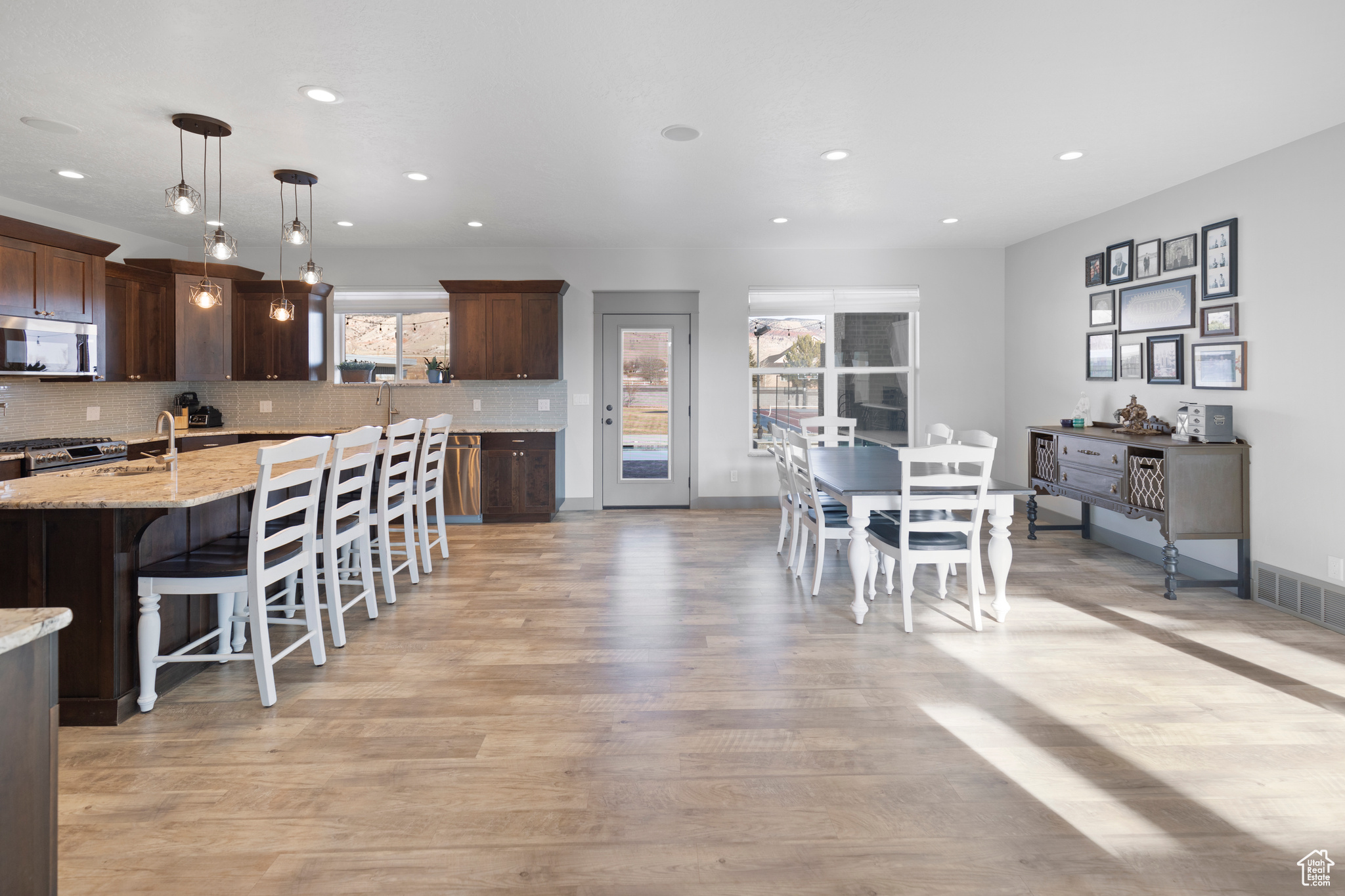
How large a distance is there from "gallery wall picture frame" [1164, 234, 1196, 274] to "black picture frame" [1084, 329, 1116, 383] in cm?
67

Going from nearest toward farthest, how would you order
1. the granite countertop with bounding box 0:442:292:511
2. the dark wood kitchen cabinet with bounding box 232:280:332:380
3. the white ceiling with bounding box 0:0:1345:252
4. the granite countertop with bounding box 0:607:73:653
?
the granite countertop with bounding box 0:607:73:653
the granite countertop with bounding box 0:442:292:511
the white ceiling with bounding box 0:0:1345:252
the dark wood kitchen cabinet with bounding box 232:280:332:380

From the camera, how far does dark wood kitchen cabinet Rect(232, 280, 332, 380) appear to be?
257 inches

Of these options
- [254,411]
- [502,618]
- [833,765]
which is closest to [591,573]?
[502,618]

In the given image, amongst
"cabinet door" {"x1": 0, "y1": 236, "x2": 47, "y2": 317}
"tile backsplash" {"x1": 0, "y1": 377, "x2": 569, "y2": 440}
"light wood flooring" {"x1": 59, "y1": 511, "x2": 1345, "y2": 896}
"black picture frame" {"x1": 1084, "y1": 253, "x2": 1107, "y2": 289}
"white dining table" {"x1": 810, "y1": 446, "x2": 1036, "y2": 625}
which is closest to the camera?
"light wood flooring" {"x1": 59, "y1": 511, "x2": 1345, "y2": 896}

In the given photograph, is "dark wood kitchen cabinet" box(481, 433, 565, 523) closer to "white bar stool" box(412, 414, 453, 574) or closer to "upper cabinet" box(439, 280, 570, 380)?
"upper cabinet" box(439, 280, 570, 380)

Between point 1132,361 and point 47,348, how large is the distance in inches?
306

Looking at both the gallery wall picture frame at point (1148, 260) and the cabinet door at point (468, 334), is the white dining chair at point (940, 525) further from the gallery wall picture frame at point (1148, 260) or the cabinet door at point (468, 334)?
the cabinet door at point (468, 334)

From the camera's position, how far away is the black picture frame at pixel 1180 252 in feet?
15.0

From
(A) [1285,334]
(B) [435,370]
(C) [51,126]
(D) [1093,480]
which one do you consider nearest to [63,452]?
(C) [51,126]

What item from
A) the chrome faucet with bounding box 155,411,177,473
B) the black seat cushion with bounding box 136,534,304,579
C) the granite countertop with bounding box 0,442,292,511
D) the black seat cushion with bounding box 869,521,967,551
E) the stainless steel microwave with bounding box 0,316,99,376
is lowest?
the black seat cushion with bounding box 869,521,967,551

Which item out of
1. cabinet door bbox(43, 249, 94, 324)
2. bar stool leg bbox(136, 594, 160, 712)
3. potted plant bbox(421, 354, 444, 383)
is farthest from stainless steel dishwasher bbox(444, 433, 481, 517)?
bar stool leg bbox(136, 594, 160, 712)

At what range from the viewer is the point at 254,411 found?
6.96 m

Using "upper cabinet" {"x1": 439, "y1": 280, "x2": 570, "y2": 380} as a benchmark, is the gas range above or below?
below

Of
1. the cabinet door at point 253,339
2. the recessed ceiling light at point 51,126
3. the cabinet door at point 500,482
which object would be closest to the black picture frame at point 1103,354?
the cabinet door at point 500,482
